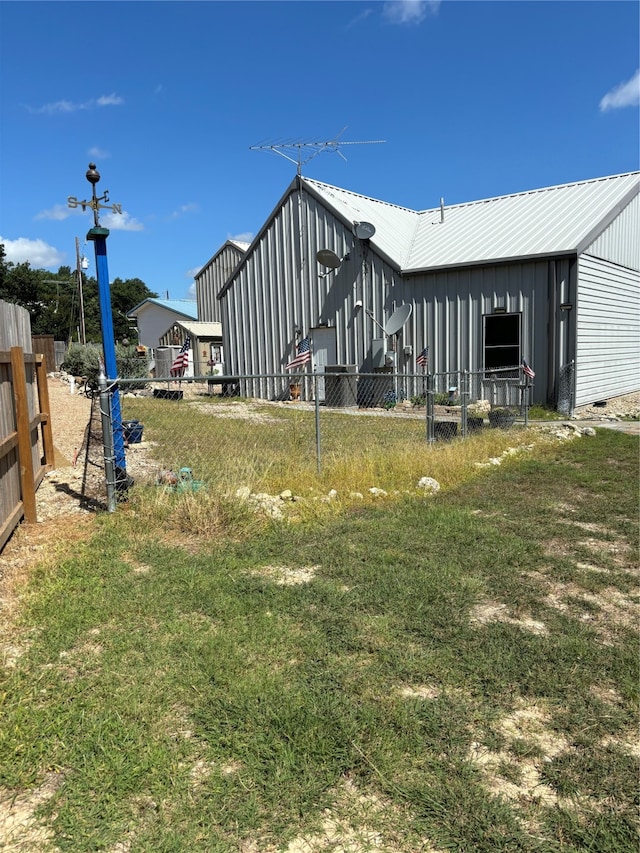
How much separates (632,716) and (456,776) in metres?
0.94

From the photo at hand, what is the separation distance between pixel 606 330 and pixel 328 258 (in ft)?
26.0

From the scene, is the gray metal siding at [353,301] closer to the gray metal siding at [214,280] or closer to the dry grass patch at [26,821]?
the dry grass patch at [26,821]

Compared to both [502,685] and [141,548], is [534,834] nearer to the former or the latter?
[502,685]

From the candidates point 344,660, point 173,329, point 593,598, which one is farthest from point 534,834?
point 173,329

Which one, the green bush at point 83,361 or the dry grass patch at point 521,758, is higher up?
the green bush at point 83,361

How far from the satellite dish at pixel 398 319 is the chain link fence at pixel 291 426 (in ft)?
4.94

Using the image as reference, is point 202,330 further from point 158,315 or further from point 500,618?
point 500,618

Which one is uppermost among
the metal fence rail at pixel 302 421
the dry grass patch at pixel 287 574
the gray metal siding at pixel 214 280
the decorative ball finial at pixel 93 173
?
the gray metal siding at pixel 214 280

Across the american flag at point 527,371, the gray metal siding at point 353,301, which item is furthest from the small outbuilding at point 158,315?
the american flag at point 527,371

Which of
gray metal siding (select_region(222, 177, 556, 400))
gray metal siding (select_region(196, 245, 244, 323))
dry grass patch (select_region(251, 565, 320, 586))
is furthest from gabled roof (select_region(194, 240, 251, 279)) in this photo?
dry grass patch (select_region(251, 565, 320, 586))

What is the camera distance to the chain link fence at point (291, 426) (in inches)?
271

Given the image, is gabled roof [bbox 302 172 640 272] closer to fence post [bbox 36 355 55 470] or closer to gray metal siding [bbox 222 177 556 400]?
gray metal siding [bbox 222 177 556 400]

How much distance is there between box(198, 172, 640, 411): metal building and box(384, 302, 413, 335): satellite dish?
263 mm

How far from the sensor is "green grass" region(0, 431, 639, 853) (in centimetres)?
209
